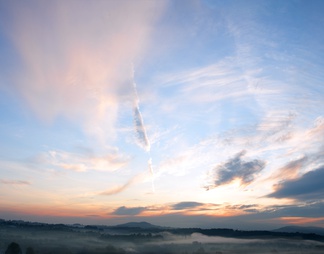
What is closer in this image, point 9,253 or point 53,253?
point 9,253

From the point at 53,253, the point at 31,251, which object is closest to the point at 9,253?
the point at 31,251

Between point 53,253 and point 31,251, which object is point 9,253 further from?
point 53,253

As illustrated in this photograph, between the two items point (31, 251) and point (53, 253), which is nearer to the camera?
point (31, 251)

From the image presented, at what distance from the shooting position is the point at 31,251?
604 ft

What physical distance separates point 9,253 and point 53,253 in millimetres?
28484

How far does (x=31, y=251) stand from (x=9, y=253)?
1247cm

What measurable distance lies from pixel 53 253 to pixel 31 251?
746 inches

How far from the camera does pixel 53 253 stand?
7844 inches

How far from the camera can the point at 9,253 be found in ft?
593
